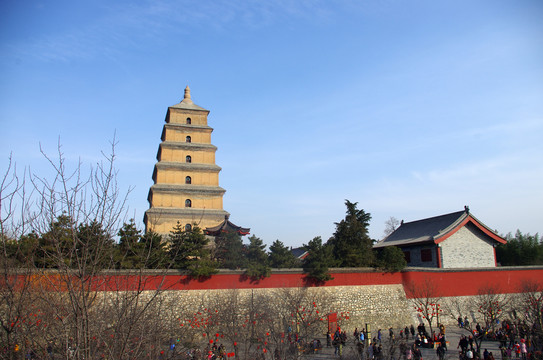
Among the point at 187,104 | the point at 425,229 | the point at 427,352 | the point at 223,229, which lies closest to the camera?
the point at 427,352

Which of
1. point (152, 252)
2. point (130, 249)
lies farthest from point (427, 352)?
point (130, 249)

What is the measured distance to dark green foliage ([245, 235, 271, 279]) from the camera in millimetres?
18234

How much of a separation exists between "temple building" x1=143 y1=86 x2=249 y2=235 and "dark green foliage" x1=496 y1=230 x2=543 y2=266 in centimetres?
2001

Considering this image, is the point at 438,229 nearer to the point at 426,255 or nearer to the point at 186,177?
the point at 426,255

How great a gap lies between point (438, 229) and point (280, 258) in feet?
34.6

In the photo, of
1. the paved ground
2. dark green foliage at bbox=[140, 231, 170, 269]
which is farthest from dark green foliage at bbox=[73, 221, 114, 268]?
the paved ground

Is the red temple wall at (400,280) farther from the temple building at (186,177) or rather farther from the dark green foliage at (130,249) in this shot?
the temple building at (186,177)

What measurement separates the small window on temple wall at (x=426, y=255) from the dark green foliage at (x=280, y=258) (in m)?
8.35

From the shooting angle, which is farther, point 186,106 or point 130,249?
point 186,106

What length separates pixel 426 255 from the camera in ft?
77.0

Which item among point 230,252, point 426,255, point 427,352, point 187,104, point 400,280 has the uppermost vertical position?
point 187,104

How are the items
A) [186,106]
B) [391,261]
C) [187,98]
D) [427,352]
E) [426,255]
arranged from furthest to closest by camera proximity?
[187,98], [186,106], [426,255], [391,261], [427,352]

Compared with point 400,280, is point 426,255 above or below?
above

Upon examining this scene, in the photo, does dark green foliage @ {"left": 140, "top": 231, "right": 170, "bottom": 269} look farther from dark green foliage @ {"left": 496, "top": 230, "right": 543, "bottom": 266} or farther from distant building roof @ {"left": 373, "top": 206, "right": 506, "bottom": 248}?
dark green foliage @ {"left": 496, "top": 230, "right": 543, "bottom": 266}
